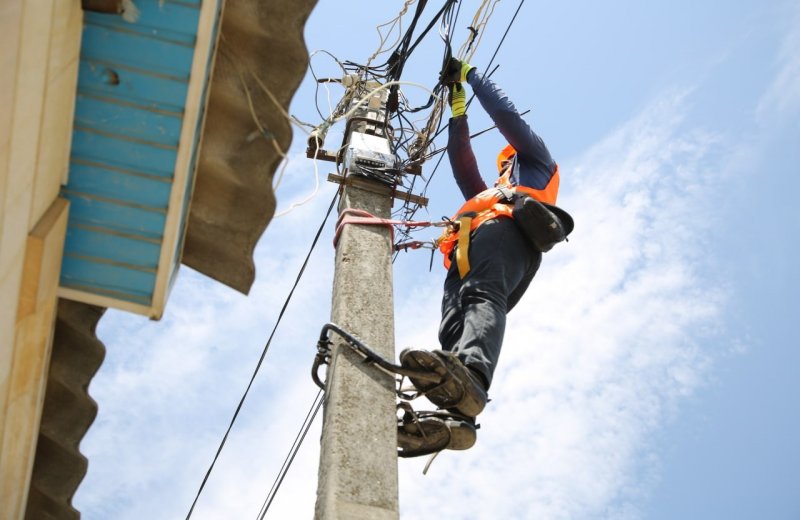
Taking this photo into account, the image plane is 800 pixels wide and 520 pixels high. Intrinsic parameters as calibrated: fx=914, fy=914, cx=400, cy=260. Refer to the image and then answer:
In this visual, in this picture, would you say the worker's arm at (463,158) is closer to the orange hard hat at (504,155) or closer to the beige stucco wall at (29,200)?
the orange hard hat at (504,155)

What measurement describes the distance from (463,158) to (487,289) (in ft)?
4.77

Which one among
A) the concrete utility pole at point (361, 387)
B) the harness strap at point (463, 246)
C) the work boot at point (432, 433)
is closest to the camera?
the concrete utility pole at point (361, 387)

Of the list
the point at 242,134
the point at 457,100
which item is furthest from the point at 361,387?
the point at 457,100

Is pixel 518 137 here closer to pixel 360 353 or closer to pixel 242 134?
pixel 360 353

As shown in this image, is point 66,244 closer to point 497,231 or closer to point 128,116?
point 128,116

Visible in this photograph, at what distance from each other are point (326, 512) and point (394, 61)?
3.85m

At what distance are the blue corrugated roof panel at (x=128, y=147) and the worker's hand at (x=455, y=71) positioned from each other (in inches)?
126

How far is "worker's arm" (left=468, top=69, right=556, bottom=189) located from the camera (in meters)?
5.71

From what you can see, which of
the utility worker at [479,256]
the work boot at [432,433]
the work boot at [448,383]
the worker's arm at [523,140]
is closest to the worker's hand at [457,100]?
the utility worker at [479,256]

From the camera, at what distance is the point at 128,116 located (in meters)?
2.89

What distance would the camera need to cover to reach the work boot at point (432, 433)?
4.16 metres

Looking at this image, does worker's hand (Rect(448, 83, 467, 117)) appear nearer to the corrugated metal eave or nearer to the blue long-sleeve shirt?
the blue long-sleeve shirt

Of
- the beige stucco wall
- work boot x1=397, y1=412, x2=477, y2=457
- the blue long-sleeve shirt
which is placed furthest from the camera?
the blue long-sleeve shirt

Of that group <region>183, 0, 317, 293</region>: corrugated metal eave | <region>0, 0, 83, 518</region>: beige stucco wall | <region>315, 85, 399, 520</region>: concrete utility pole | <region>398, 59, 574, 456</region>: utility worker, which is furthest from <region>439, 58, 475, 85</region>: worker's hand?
<region>0, 0, 83, 518</region>: beige stucco wall
